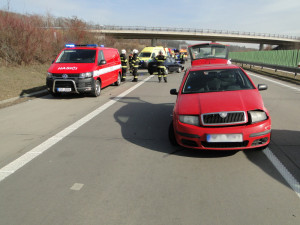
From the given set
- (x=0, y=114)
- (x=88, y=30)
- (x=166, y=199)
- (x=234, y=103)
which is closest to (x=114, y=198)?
(x=166, y=199)

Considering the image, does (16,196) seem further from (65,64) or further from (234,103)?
(65,64)

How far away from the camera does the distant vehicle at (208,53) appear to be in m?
11.9

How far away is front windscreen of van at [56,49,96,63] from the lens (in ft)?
34.3

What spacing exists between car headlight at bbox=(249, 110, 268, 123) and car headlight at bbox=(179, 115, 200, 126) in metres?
0.84

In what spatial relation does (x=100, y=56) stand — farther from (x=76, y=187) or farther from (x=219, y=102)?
(x=76, y=187)

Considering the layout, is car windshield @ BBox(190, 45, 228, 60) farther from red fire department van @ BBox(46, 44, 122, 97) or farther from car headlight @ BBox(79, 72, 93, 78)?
car headlight @ BBox(79, 72, 93, 78)

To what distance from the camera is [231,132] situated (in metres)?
3.95

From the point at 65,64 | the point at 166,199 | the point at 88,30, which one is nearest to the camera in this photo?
the point at 166,199

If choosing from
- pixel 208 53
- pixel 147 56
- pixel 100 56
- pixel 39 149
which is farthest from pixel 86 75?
pixel 147 56

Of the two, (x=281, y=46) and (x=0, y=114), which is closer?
(x=0, y=114)

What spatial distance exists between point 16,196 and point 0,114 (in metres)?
4.99

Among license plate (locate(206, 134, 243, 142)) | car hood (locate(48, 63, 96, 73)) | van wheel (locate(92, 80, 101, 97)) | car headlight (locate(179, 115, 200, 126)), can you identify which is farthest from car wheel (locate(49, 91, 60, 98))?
license plate (locate(206, 134, 243, 142))

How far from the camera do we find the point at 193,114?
167 inches

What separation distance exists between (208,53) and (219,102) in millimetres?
8259
